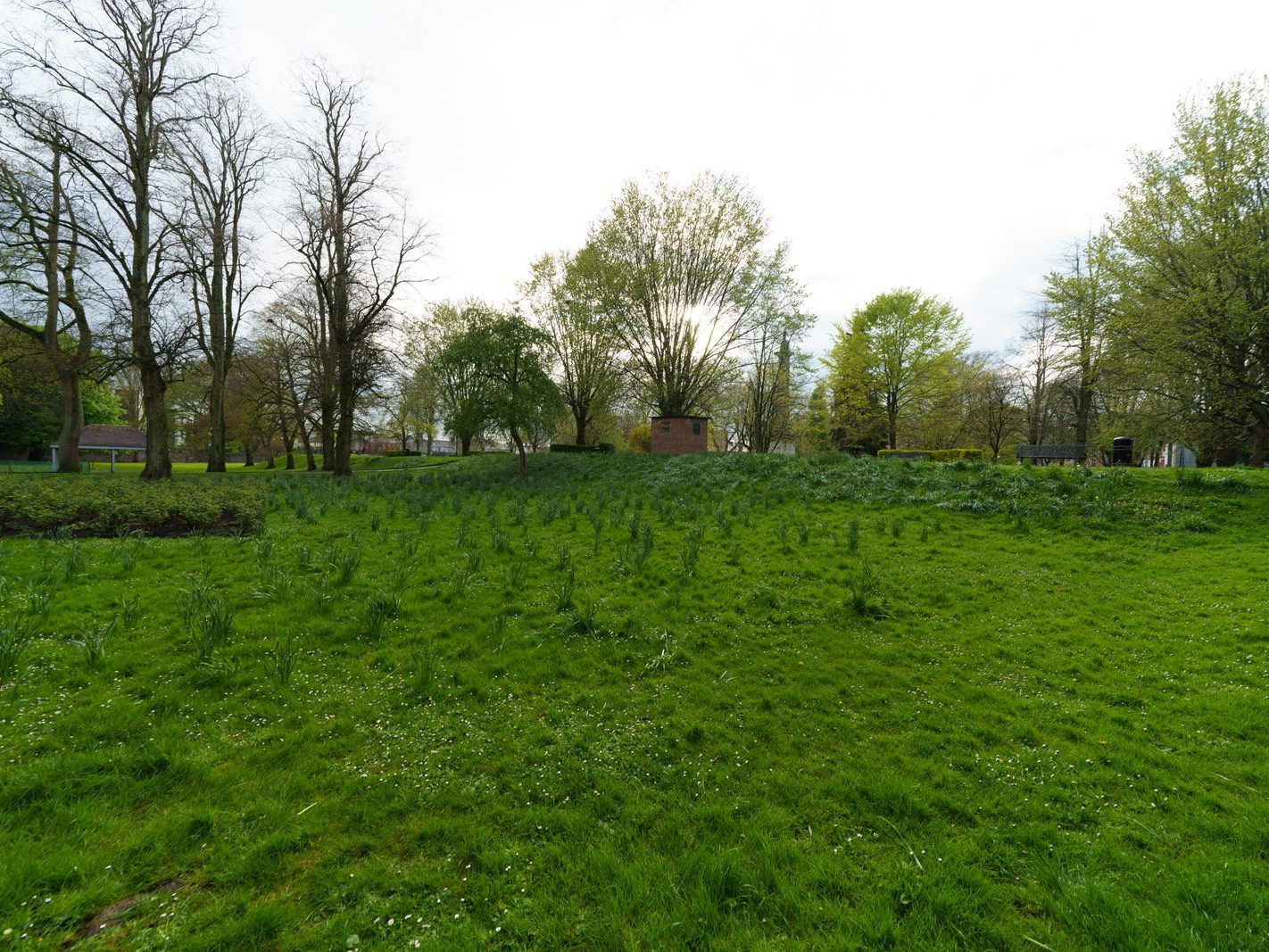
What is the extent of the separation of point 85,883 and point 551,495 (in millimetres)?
11486

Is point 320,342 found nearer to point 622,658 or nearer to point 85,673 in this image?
point 85,673

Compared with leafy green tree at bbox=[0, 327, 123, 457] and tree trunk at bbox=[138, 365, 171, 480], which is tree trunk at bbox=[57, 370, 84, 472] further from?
leafy green tree at bbox=[0, 327, 123, 457]

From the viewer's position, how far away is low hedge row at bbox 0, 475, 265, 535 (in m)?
8.69

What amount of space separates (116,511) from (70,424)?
16886mm

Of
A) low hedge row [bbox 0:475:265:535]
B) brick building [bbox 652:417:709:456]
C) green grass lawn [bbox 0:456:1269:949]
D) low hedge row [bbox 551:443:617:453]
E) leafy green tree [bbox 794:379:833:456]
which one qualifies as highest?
leafy green tree [bbox 794:379:833:456]

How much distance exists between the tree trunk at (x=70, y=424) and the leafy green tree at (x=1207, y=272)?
3742 cm

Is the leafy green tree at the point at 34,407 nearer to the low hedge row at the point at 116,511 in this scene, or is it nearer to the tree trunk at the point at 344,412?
the tree trunk at the point at 344,412

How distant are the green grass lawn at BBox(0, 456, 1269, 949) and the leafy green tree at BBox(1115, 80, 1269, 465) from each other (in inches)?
359

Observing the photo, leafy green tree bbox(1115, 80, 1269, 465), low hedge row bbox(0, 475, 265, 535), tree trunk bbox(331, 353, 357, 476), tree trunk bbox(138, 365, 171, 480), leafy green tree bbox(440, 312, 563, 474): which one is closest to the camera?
low hedge row bbox(0, 475, 265, 535)

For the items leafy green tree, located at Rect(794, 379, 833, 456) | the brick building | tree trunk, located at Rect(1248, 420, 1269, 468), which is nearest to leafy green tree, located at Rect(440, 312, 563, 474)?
the brick building

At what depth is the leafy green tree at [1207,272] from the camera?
11.7 m

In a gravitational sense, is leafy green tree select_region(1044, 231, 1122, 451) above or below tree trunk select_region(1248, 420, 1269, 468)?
above

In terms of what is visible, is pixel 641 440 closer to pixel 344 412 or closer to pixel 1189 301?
pixel 344 412

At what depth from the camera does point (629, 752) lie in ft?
10.5
